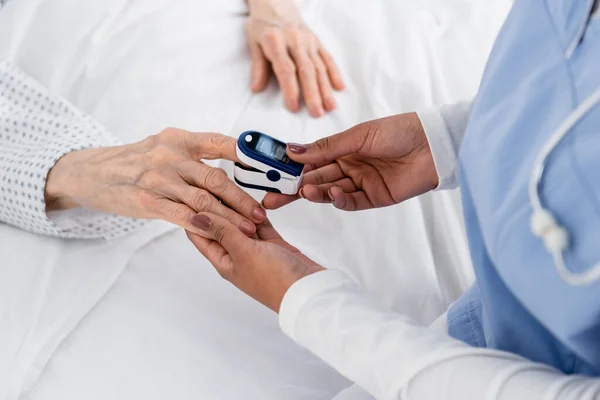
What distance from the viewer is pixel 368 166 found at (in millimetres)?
942

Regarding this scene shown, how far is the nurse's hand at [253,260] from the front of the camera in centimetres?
72

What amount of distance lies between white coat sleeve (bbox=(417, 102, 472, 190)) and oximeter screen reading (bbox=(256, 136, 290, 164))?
0.20 m

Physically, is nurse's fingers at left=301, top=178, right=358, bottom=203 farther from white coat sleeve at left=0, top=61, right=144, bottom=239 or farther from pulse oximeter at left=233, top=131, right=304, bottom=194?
white coat sleeve at left=0, top=61, right=144, bottom=239

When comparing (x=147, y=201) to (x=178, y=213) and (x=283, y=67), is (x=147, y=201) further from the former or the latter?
(x=283, y=67)

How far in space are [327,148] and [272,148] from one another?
80 mm

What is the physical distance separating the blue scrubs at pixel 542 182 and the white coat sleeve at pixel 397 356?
0.05m

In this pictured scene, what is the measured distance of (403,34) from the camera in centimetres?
118

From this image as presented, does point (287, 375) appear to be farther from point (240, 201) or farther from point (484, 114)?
point (484, 114)

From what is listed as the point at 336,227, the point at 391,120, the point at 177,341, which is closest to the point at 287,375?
the point at 177,341

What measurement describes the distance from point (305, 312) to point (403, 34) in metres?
0.68

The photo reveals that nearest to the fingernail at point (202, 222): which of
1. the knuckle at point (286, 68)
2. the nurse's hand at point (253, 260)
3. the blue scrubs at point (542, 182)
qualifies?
the nurse's hand at point (253, 260)

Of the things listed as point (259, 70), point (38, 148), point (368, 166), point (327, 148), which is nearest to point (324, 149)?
point (327, 148)

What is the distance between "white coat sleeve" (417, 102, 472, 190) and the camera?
0.88 metres

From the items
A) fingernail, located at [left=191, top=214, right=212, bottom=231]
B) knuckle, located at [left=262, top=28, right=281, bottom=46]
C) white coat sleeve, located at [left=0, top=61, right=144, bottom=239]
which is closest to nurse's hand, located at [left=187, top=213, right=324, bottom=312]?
fingernail, located at [left=191, top=214, right=212, bottom=231]
